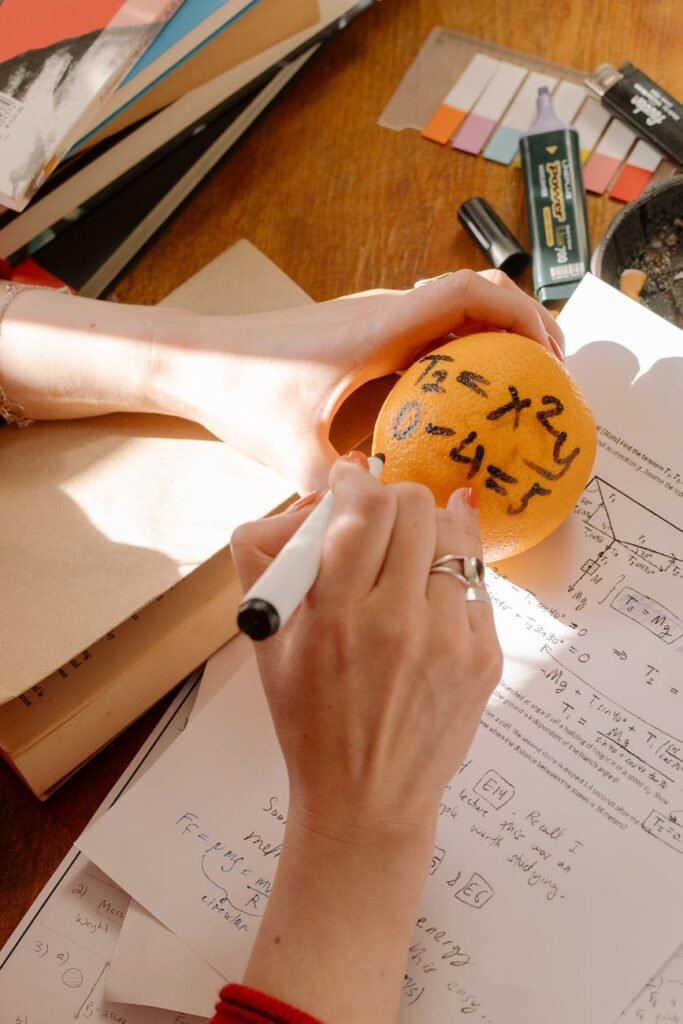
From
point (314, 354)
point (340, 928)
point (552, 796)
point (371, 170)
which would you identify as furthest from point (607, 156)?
point (340, 928)

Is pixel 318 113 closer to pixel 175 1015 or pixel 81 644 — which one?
pixel 81 644

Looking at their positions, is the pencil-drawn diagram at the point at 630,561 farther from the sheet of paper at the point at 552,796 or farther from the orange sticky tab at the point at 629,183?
the orange sticky tab at the point at 629,183

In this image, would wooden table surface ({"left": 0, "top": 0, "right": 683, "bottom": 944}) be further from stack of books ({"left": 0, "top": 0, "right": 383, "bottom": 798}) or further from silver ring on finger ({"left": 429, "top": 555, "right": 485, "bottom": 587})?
silver ring on finger ({"left": 429, "top": 555, "right": 485, "bottom": 587})

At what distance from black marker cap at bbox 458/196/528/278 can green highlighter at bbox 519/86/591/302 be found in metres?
0.02

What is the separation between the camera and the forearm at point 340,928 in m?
0.54

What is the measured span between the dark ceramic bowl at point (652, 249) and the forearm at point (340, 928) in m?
0.55

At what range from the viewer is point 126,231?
38.1 inches

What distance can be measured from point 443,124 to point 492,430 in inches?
21.2

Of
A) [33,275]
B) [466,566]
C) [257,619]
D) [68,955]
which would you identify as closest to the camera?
[257,619]

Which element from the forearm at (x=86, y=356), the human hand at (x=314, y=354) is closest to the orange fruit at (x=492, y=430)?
the human hand at (x=314, y=354)

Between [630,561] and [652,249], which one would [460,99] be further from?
[630,561]

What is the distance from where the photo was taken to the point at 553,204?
0.92m

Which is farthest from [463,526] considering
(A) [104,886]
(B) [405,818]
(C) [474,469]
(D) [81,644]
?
(A) [104,886]

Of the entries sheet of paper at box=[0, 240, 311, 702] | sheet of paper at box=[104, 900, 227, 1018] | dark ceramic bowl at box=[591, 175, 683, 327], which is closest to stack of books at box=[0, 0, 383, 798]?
sheet of paper at box=[0, 240, 311, 702]
